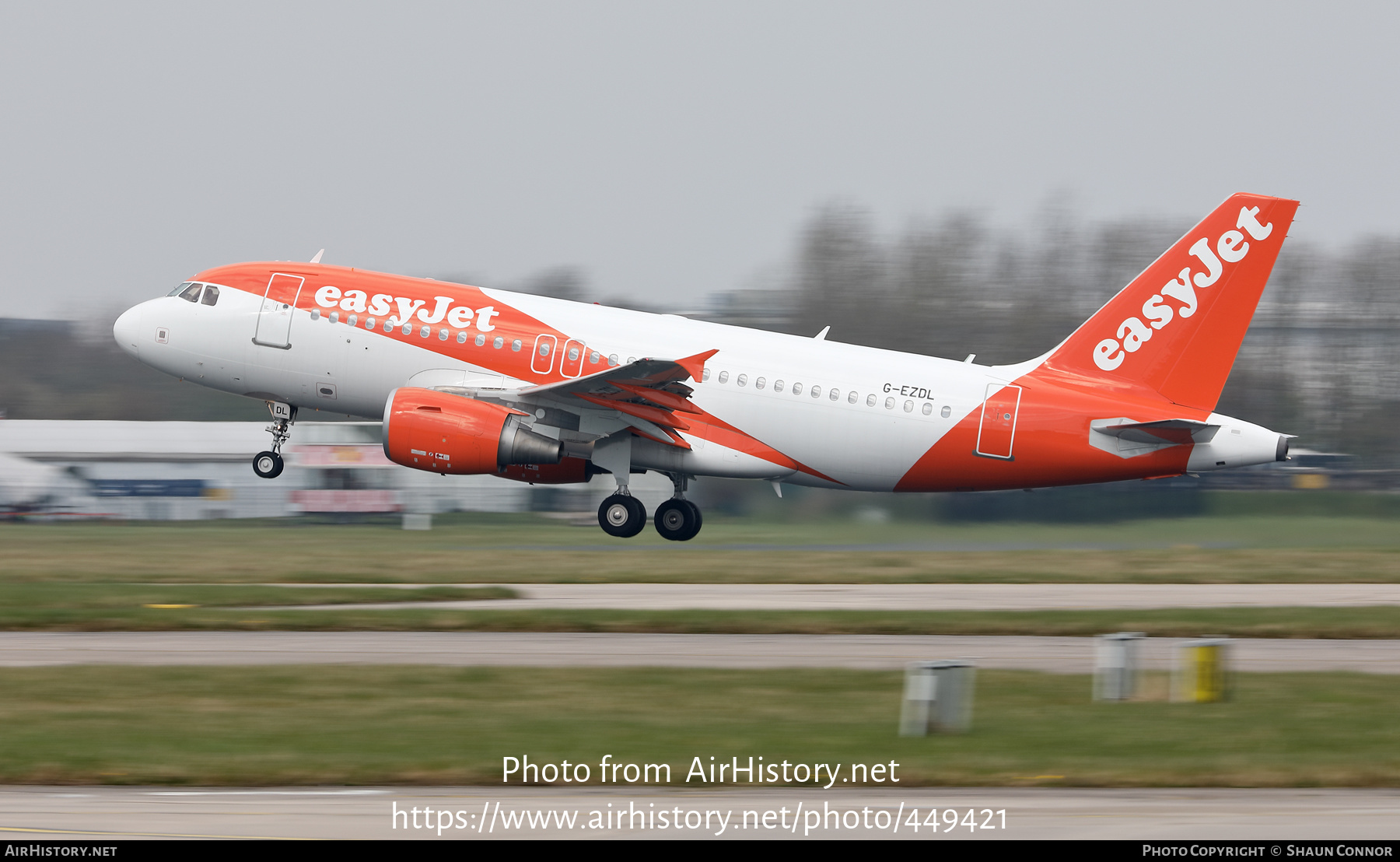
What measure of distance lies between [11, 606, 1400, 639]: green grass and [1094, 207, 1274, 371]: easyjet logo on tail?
7.85 m

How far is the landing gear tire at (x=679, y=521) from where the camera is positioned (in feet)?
109

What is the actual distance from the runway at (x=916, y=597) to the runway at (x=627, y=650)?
3.05 m

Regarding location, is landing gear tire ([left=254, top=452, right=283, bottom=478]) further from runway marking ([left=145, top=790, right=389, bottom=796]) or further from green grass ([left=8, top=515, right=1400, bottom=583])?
runway marking ([left=145, top=790, right=389, bottom=796])

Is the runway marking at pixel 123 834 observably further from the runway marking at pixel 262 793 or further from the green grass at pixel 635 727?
the green grass at pixel 635 727

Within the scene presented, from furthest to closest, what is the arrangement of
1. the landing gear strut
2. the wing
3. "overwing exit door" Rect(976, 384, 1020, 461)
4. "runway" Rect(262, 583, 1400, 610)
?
the landing gear strut, "overwing exit door" Rect(976, 384, 1020, 461), the wing, "runway" Rect(262, 583, 1400, 610)

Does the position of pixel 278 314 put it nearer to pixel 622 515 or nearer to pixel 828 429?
pixel 622 515

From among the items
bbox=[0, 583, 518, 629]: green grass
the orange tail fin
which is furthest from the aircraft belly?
bbox=[0, 583, 518, 629]: green grass

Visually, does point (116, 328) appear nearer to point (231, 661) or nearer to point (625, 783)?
point (231, 661)

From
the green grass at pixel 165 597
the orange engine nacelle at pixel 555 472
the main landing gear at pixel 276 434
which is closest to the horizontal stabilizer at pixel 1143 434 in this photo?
the orange engine nacelle at pixel 555 472

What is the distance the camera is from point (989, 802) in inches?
465

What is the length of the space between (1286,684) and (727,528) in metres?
24.0

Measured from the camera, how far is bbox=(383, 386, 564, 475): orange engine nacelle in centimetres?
2945

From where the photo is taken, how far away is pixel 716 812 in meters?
11.3

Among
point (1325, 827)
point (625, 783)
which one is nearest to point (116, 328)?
point (625, 783)
